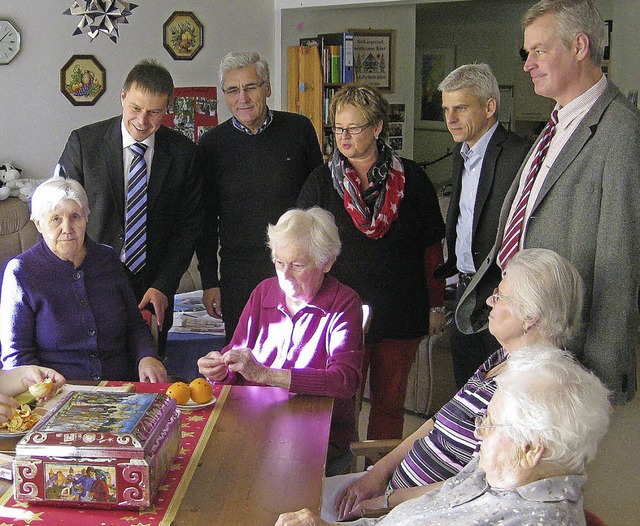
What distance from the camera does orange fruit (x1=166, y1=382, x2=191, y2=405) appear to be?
2.19 metres

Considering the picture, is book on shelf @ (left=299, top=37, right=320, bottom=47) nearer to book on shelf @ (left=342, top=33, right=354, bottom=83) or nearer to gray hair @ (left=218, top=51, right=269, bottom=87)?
book on shelf @ (left=342, top=33, right=354, bottom=83)

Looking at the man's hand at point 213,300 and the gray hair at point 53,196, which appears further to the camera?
the man's hand at point 213,300

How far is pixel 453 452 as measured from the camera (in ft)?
6.86

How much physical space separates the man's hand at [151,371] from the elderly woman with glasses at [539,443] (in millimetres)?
→ 1229

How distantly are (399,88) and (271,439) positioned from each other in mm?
5263

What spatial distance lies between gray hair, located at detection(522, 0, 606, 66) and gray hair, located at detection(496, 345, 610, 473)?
1.07 m

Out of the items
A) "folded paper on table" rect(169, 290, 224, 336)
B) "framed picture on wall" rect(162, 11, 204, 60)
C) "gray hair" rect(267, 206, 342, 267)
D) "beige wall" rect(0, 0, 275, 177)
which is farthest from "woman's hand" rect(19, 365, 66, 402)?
"framed picture on wall" rect(162, 11, 204, 60)

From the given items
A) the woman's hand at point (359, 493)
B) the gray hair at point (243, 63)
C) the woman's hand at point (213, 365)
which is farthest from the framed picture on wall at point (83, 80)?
the woman's hand at point (359, 493)

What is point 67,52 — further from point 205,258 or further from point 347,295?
point 347,295

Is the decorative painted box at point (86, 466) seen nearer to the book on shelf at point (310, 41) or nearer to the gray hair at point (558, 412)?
the gray hair at point (558, 412)

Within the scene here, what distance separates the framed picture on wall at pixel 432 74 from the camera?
8781 millimetres

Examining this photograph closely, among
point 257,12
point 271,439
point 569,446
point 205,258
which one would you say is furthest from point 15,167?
point 569,446

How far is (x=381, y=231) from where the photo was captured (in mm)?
2896

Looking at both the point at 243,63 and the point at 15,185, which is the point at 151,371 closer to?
the point at 243,63
